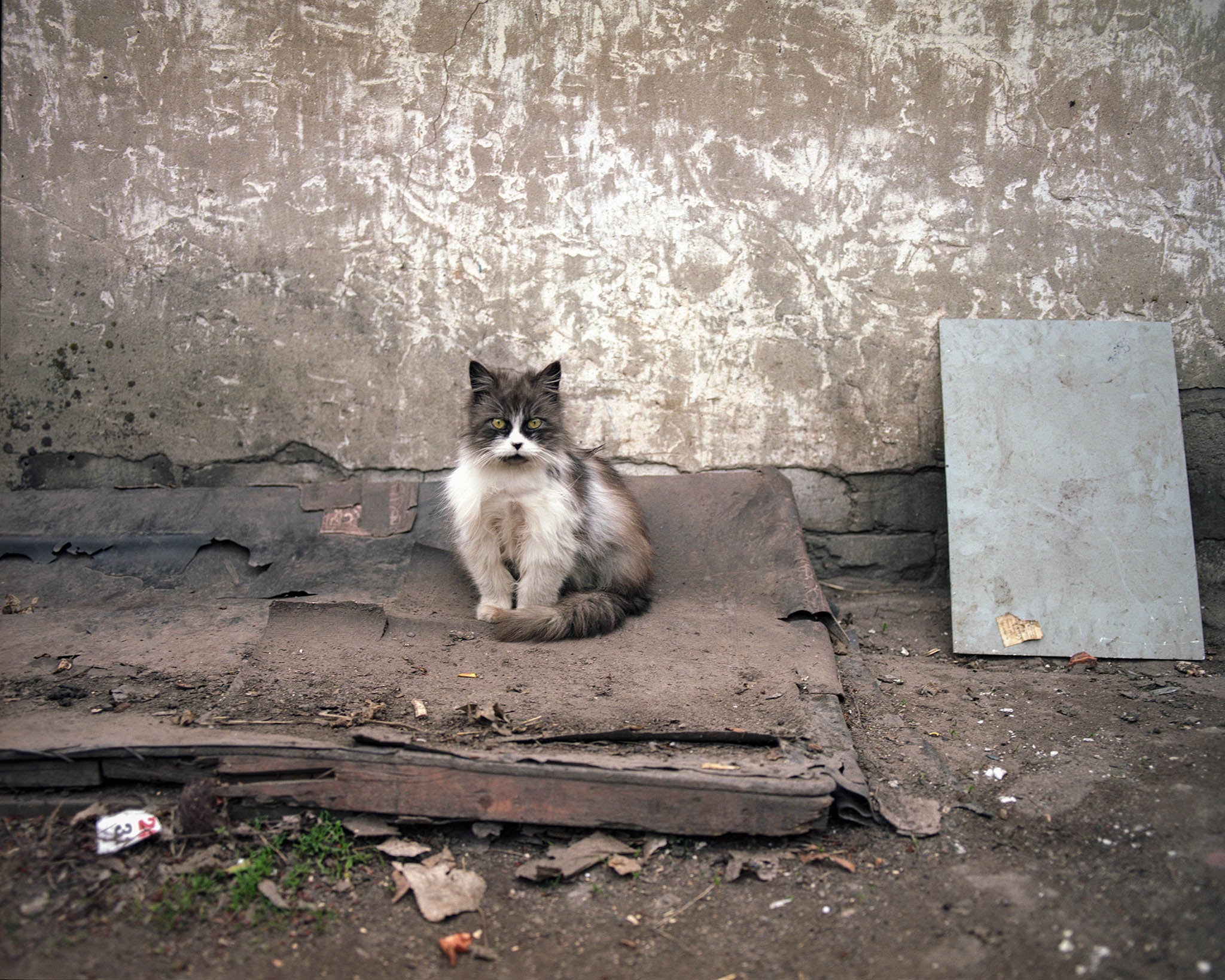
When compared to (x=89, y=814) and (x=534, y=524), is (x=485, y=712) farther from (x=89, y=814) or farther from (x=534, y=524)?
(x=89, y=814)

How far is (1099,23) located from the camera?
395 centimetres

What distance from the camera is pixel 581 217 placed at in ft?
13.7

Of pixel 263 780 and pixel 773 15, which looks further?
pixel 773 15

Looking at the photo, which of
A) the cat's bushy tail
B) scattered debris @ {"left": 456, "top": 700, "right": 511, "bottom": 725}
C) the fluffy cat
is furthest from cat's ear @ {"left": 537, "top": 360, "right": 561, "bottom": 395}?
scattered debris @ {"left": 456, "top": 700, "right": 511, "bottom": 725}

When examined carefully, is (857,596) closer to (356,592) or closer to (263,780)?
(356,592)

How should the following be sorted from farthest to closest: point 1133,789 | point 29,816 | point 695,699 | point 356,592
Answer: point 356,592
point 695,699
point 1133,789
point 29,816

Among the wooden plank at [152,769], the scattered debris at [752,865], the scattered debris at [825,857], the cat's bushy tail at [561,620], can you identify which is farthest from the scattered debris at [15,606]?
the scattered debris at [825,857]

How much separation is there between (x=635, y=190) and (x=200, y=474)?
266 centimetres

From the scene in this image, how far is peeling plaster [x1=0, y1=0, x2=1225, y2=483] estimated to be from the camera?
4.02 m

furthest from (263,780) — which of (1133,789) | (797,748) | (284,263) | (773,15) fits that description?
(773,15)

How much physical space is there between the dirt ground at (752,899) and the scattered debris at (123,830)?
3 centimetres

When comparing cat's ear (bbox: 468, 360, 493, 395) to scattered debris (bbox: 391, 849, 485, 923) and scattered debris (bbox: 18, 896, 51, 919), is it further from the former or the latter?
scattered debris (bbox: 18, 896, 51, 919)

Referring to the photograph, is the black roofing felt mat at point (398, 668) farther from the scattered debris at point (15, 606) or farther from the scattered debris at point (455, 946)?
the scattered debris at point (455, 946)

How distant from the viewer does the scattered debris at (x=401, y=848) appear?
2.23 metres
